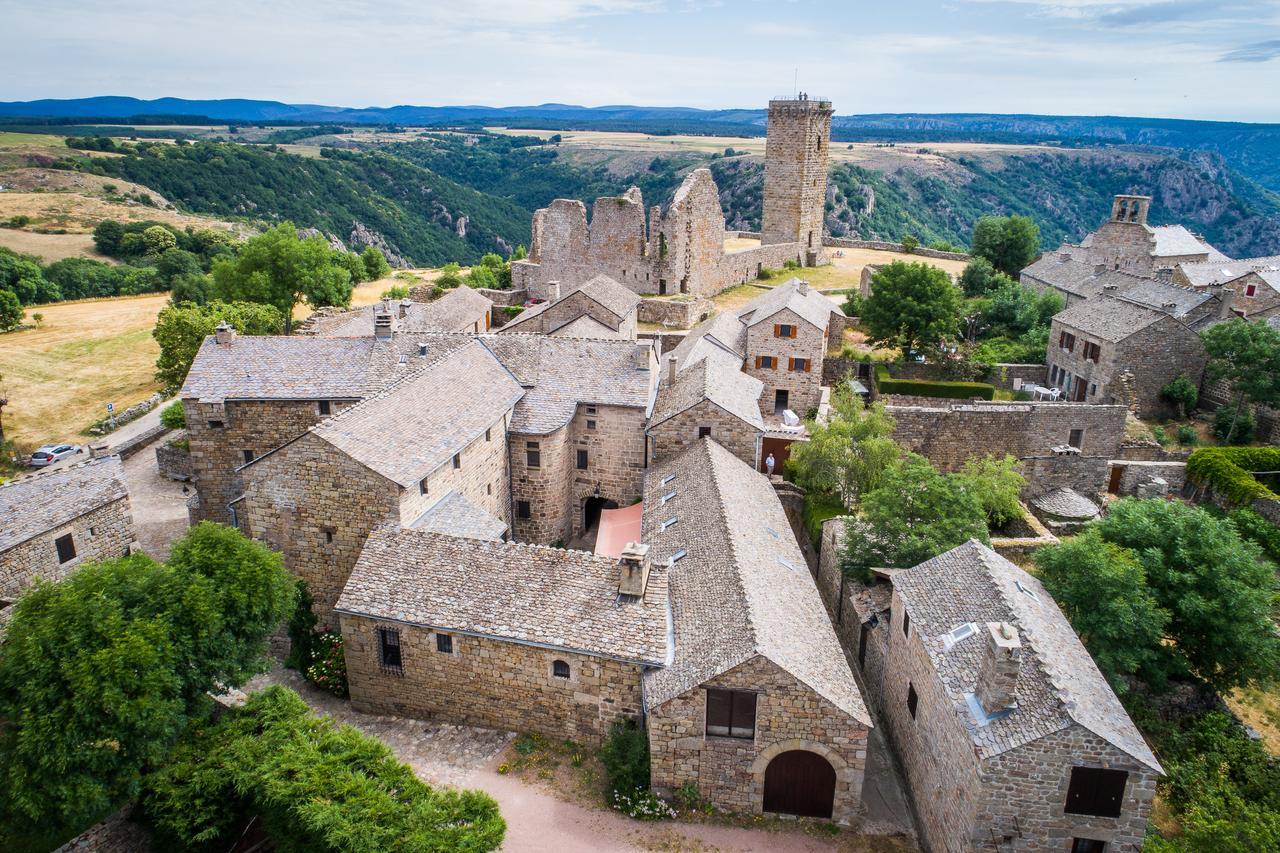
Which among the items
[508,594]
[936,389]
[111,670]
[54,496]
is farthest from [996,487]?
[54,496]

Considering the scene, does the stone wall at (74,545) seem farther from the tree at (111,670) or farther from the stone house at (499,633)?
the stone house at (499,633)

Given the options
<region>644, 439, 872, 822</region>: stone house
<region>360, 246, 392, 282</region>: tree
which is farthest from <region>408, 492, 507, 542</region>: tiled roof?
<region>360, 246, 392, 282</region>: tree

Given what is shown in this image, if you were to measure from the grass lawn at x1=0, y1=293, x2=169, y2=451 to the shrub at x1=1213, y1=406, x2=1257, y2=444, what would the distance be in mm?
58553

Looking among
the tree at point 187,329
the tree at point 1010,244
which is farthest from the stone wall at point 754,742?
the tree at point 1010,244

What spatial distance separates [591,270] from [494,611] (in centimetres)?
4205

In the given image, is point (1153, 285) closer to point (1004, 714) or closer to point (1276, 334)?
point (1276, 334)

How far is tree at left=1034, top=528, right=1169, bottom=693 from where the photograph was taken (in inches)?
869

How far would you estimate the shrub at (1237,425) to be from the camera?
129 ft

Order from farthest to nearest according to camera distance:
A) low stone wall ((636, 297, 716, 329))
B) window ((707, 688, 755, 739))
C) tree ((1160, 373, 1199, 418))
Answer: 1. low stone wall ((636, 297, 716, 329))
2. tree ((1160, 373, 1199, 418))
3. window ((707, 688, 755, 739))

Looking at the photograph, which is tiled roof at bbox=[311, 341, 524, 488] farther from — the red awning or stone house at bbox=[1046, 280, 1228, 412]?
stone house at bbox=[1046, 280, 1228, 412]

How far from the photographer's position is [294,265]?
55000 millimetres

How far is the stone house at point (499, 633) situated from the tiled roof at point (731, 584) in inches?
38.1

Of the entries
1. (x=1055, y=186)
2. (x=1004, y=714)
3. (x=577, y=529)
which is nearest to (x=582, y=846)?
(x=1004, y=714)

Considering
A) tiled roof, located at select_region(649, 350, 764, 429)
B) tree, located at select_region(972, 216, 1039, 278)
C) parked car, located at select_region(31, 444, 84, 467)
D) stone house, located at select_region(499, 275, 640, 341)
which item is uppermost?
tree, located at select_region(972, 216, 1039, 278)
